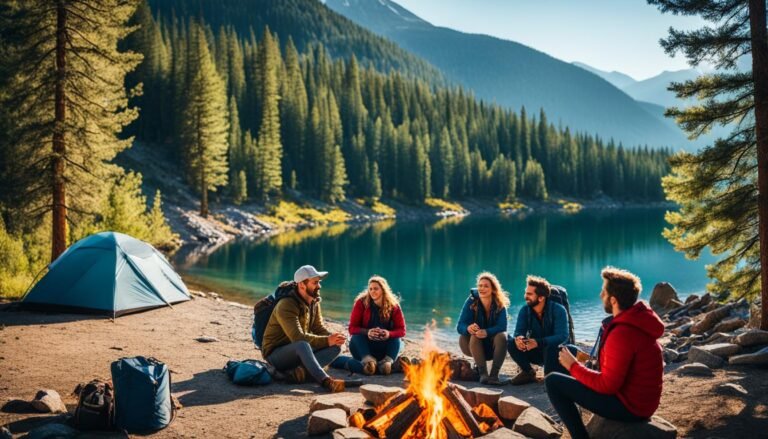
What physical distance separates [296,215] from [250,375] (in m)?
60.8

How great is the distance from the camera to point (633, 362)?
575 cm

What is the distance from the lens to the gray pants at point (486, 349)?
10008 millimetres

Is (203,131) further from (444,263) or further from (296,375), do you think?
(296,375)

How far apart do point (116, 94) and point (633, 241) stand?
161 feet

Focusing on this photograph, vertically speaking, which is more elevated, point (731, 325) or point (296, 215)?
point (731, 325)

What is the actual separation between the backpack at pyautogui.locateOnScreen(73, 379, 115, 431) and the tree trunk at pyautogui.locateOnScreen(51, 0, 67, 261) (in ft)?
42.2

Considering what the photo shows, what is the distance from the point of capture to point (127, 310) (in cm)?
1470

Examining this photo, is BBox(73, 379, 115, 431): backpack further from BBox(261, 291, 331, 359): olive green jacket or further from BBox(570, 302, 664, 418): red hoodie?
BBox(570, 302, 664, 418): red hoodie

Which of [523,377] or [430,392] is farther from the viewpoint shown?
[523,377]

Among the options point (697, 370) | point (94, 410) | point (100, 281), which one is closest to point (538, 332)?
point (697, 370)

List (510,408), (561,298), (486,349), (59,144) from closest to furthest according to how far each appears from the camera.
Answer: (510,408) → (561,298) → (486,349) → (59,144)

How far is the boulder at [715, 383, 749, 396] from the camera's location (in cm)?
769

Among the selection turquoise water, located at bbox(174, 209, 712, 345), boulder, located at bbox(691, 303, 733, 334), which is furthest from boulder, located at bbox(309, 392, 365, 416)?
boulder, located at bbox(691, 303, 733, 334)

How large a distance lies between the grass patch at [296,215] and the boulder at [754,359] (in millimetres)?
56007
